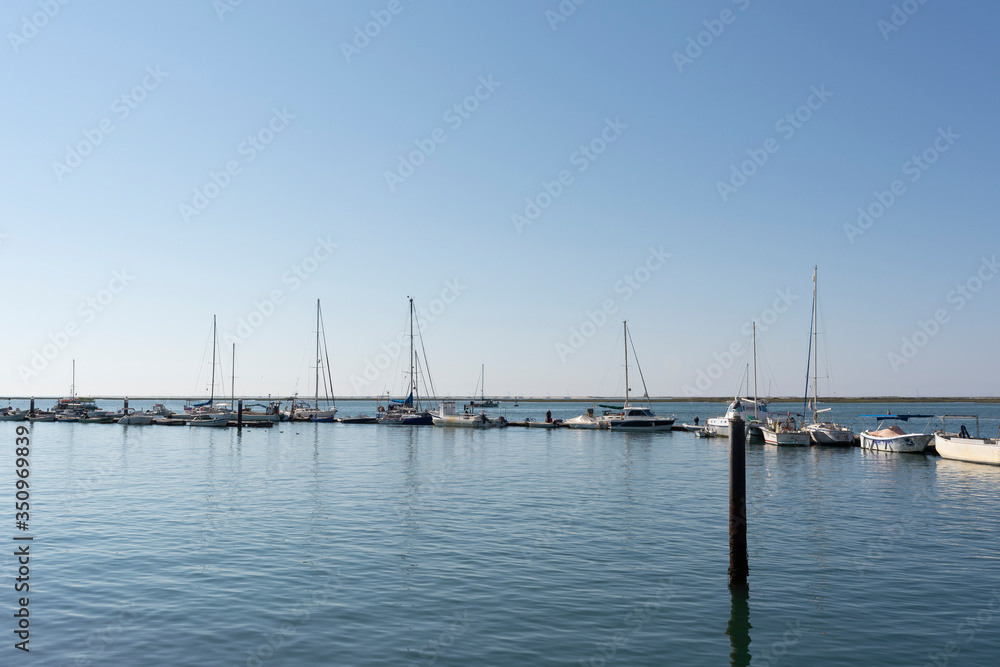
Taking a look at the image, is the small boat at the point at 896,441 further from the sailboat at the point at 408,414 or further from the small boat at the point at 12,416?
the small boat at the point at 12,416

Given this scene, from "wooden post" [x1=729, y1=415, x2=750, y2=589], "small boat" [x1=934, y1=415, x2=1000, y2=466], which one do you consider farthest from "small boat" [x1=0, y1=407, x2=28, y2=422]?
"wooden post" [x1=729, y1=415, x2=750, y2=589]

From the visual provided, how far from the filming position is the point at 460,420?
328 ft

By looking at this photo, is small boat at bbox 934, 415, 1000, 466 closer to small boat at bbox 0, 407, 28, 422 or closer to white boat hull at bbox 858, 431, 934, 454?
white boat hull at bbox 858, 431, 934, 454

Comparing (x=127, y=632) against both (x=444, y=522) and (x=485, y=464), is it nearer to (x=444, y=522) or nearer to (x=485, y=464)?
(x=444, y=522)

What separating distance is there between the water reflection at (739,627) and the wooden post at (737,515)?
1.27 feet

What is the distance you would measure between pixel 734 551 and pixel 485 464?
1323 inches

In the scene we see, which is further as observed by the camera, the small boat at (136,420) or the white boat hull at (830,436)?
the small boat at (136,420)

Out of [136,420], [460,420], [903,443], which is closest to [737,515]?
[903,443]

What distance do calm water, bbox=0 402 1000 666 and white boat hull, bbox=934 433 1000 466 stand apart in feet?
34.9

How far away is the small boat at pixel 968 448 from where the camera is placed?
48938 mm

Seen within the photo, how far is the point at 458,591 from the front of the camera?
1788cm

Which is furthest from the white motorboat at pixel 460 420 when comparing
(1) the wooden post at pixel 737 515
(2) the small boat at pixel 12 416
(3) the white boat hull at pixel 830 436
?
(1) the wooden post at pixel 737 515

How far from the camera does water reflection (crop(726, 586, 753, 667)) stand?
45.8 feet

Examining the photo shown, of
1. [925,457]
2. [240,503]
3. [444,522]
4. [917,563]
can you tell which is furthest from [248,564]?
[925,457]
